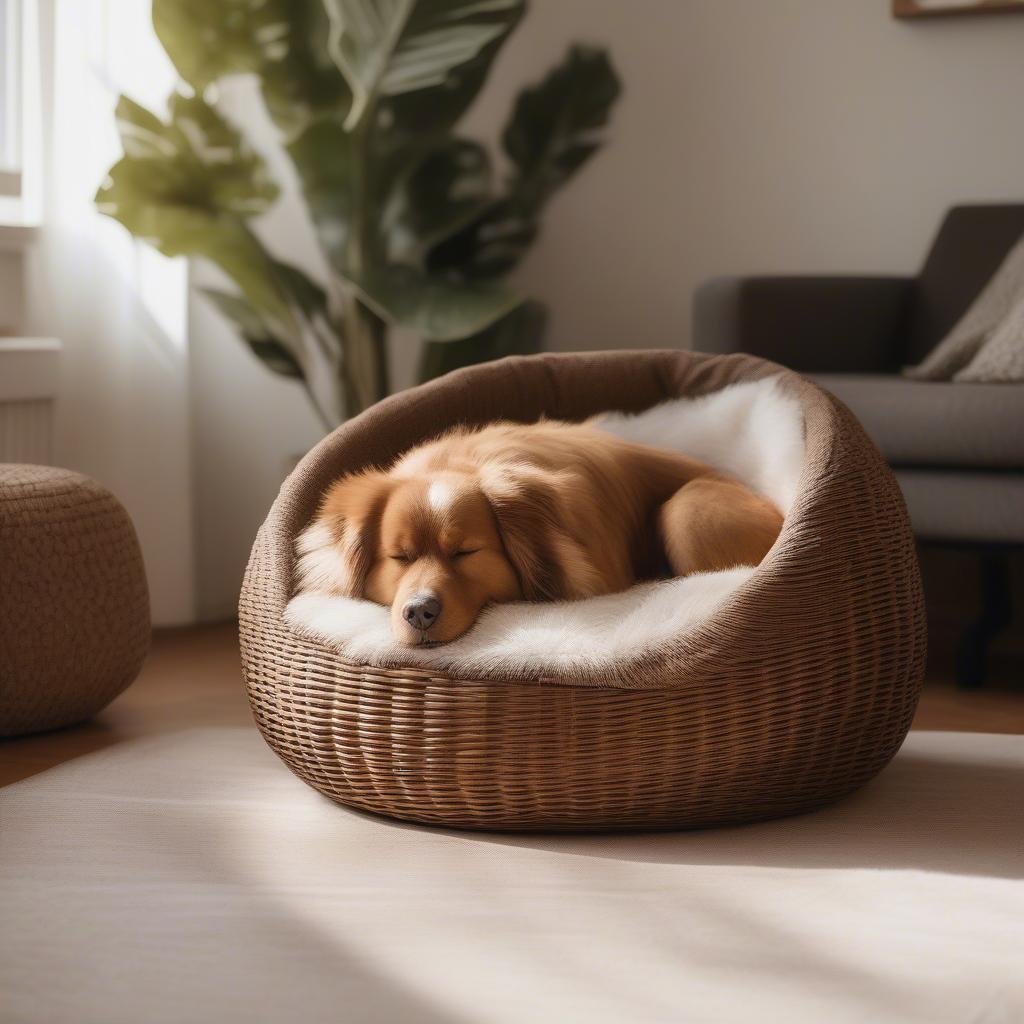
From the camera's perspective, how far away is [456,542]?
1.96 meters

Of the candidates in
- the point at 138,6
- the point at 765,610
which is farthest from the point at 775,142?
the point at 765,610

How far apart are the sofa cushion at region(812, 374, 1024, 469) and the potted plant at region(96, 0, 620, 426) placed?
2.93 ft

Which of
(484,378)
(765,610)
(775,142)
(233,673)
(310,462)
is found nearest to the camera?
(765,610)

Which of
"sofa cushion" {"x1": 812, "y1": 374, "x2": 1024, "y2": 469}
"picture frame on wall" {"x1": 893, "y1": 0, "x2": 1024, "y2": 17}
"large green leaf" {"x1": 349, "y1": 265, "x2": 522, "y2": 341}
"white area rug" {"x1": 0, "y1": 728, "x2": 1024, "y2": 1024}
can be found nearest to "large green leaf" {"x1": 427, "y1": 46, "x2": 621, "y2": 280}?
"large green leaf" {"x1": 349, "y1": 265, "x2": 522, "y2": 341}

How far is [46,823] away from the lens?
1960 mm

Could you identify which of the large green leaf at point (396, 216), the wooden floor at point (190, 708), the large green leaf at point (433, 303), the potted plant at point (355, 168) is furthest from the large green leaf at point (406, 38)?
the wooden floor at point (190, 708)

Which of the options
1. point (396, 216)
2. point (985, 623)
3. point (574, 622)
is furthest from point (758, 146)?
point (574, 622)

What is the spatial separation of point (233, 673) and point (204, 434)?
35.3 inches

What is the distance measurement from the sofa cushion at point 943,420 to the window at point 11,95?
1.94 meters

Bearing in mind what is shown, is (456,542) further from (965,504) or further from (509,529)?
(965,504)

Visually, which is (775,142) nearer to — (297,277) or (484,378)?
(297,277)

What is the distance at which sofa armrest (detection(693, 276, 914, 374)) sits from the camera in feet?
10.5

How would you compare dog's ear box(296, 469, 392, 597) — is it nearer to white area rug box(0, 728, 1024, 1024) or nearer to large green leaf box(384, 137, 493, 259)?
white area rug box(0, 728, 1024, 1024)

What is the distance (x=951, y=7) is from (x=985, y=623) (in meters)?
1.73
